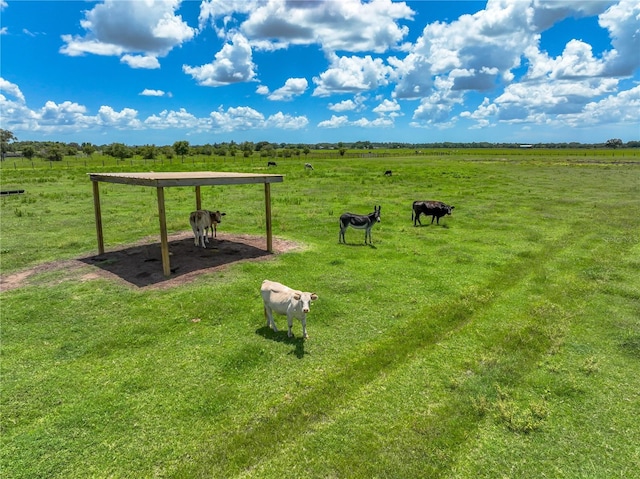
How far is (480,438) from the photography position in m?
4.89

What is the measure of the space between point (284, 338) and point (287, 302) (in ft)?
2.55

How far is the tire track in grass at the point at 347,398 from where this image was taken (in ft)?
15.2

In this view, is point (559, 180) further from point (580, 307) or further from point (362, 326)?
point (362, 326)

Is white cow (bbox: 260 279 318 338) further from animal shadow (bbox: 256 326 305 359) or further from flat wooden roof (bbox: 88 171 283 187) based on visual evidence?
flat wooden roof (bbox: 88 171 283 187)

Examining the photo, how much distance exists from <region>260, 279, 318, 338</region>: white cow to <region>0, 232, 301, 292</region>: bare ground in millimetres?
3821

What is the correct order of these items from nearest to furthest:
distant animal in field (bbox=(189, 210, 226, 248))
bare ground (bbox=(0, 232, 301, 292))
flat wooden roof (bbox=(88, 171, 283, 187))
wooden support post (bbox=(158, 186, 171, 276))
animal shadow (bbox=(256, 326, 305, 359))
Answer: animal shadow (bbox=(256, 326, 305, 359))
flat wooden roof (bbox=(88, 171, 283, 187))
wooden support post (bbox=(158, 186, 171, 276))
bare ground (bbox=(0, 232, 301, 292))
distant animal in field (bbox=(189, 210, 226, 248))

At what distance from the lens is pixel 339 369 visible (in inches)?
252

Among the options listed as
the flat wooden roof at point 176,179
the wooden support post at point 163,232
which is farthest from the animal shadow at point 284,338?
the flat wooden roof at point 176,179

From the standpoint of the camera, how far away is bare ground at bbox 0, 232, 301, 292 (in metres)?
10.5

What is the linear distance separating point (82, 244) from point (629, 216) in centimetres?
2488

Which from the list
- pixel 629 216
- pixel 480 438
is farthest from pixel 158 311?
pixel 629 216

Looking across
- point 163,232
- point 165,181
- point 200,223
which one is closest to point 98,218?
point 200,223

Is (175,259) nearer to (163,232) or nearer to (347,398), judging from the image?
(163,232)

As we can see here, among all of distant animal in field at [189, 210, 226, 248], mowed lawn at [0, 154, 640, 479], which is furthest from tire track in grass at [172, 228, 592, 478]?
distant animal in field at [189, 210, 226, 248]
